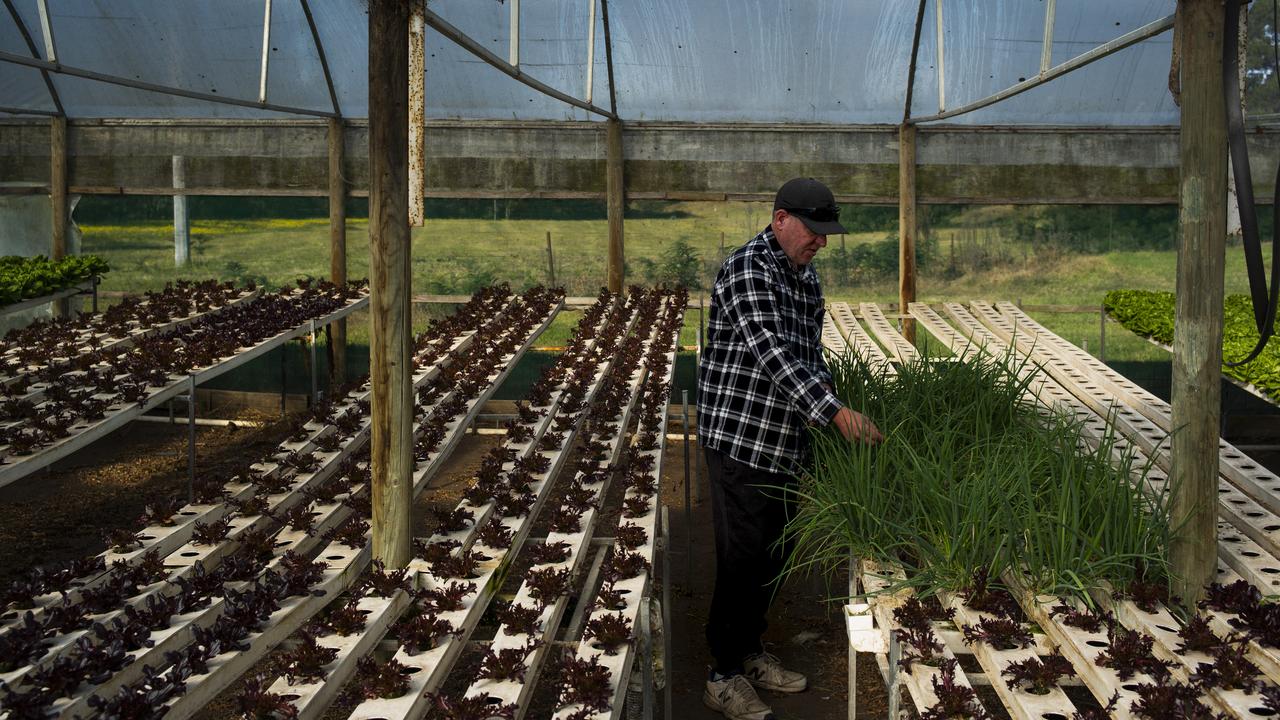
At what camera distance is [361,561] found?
A: 335 centimetres

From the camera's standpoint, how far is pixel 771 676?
3811 millimetres

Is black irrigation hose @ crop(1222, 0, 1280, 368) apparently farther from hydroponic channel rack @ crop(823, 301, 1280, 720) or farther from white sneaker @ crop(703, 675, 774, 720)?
white sneaker @ crop(703, 675, 774, 720)

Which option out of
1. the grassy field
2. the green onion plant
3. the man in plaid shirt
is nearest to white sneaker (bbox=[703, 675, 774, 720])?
the man in plaid shirt

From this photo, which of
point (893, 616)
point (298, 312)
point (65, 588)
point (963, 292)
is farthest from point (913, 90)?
point (65, 588)

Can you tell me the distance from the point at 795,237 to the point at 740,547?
3.25 feet

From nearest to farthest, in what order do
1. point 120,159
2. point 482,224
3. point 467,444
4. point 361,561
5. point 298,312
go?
point 361,561 → point 298,312 → point 467,444 → point 120,159 → point 482,224

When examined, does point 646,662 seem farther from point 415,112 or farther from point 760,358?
point 415,112

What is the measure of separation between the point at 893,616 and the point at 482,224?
963 centimetres

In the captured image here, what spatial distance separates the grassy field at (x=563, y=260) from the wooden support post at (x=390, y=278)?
7995 mm

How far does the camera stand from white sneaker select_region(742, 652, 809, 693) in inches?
150

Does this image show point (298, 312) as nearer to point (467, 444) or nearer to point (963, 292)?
point (467, 444)

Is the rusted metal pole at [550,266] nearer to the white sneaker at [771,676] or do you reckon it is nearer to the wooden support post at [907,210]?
the wooden support post at [907,210]

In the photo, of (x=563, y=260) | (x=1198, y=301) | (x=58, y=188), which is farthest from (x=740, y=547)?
(x=563, y=260)

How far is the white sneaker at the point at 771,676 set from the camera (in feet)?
12.5
